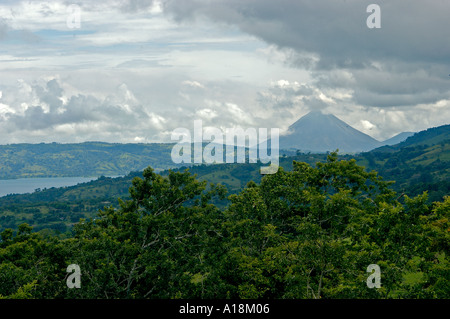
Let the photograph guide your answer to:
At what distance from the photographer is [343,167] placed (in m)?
43.7

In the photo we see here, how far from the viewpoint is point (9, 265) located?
3048cm

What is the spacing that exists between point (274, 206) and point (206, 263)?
8.51m

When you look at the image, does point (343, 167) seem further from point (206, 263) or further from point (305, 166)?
point (206, 263)

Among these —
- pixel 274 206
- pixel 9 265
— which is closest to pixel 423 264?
pixel 274 206

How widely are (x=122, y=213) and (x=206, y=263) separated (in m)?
8.29

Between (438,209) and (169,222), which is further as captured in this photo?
(169,222)

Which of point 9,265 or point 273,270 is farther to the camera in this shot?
point 273,270

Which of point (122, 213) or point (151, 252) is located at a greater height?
point (122, 213)
